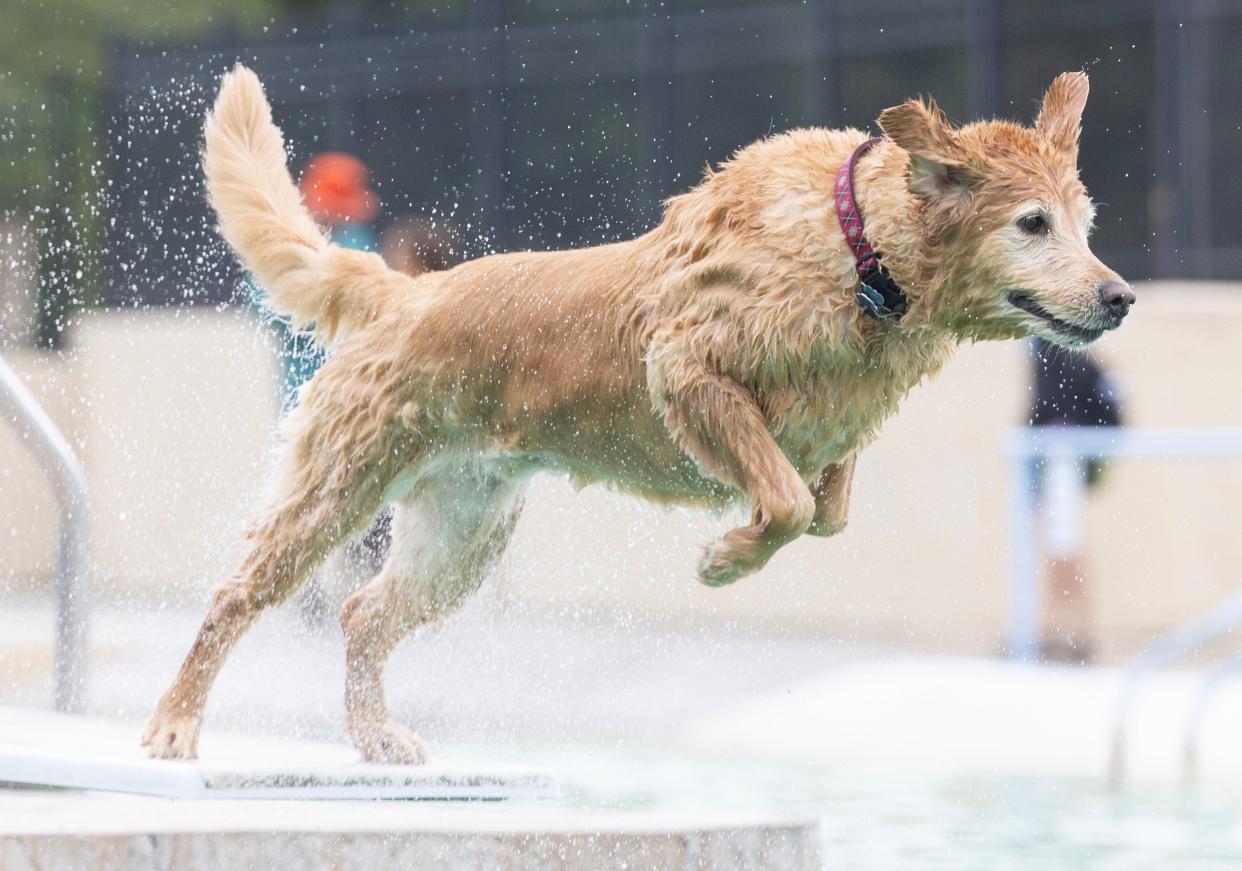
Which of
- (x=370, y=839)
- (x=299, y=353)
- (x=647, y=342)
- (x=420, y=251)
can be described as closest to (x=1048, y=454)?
(x=420, y=251)

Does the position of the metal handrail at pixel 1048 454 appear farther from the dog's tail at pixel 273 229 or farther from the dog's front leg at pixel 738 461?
the dog's tail at pixel 273 229

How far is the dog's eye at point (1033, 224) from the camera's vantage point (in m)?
4.40

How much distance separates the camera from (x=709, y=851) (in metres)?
4.06

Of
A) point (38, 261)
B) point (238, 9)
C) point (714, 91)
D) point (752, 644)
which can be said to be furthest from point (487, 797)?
point (238, 9)

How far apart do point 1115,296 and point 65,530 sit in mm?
3453

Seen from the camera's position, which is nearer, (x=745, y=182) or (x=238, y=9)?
(x=745, y=182)

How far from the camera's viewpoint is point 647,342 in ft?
16.0

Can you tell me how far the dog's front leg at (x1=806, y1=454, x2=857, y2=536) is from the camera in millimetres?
5031

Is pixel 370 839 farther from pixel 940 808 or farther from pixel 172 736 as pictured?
pixel 940 808

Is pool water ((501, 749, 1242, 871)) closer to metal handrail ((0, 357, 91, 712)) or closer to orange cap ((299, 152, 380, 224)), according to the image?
metal handrail ((0, 357, 91, 712))

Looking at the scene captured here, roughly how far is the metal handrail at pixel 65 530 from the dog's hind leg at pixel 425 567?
1104mm

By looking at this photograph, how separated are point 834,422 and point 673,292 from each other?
52 cm

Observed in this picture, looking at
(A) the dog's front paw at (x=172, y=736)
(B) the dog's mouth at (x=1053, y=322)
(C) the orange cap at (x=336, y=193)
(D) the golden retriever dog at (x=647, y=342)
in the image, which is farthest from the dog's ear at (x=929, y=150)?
(C) the orange cap at (x=336, y=193)

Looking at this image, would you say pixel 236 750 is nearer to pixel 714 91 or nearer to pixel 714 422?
pixel 714 422
